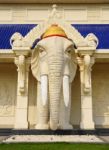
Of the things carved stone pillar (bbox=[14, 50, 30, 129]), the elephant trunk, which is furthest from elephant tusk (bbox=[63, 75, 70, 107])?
carved stone pillar (bbox=[14, 50, 30, 129])

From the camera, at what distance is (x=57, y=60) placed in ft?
25.5

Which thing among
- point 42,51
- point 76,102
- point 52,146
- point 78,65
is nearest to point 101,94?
point 76,102

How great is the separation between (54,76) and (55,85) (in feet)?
0.76

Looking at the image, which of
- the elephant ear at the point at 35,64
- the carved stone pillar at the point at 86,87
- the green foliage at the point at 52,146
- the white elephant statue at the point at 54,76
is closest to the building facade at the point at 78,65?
the carved stone pillar at the point at 86,87

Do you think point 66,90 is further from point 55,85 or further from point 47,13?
point 47,13

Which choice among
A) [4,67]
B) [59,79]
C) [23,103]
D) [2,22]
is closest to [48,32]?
[59,79]

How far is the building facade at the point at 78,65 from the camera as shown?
30.8 ft

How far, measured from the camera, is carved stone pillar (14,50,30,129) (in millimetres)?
9273

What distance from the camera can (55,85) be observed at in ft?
25.1

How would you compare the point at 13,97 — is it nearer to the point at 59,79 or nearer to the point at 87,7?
the point at 59,79

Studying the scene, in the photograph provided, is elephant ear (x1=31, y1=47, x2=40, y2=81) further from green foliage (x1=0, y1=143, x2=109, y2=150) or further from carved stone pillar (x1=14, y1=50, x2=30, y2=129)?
green foliage (x1=0, y1=143, x2=109, y2=150)

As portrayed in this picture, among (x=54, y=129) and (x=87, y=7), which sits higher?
(x=87, y=7)

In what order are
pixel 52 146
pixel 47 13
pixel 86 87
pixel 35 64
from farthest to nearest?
pixel 47 13
pixel 86 87
pixel 35 64
pixel 52 146

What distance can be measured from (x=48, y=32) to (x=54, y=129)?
8.58 ft
